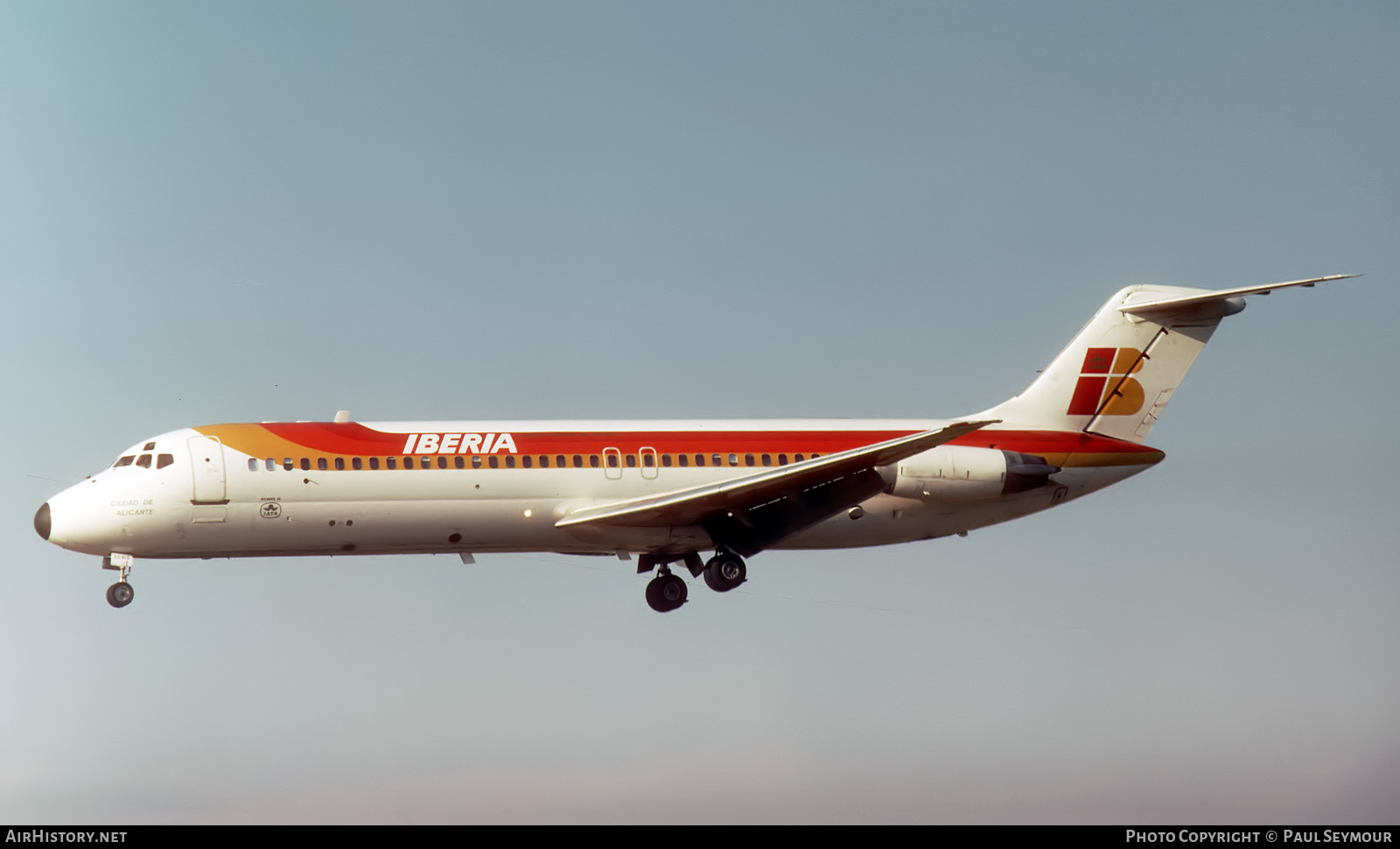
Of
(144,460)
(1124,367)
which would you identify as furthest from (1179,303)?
(144,460)

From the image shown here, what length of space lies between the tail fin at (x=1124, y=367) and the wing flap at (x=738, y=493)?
6.47 meters

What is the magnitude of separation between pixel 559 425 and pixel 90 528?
1081cm

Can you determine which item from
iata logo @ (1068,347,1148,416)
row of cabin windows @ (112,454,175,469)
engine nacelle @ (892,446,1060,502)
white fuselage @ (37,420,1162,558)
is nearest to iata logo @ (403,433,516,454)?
white fuselage @ (37,420,1162,558)

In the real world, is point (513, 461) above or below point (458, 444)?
below

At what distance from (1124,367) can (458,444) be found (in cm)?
1738

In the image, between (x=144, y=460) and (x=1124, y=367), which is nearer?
(x=144, y=460)

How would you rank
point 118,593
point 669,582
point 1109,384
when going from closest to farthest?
point 118,593 < point 669,582 < point 1109,384

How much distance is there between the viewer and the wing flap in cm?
3997

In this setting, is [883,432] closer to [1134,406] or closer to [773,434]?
[773,434]

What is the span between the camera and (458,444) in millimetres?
41375

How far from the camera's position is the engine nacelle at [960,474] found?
42.9 metres

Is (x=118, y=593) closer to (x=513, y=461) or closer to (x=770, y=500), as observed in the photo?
(x=513, y=461)

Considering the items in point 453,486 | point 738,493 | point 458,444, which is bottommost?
point 738,493

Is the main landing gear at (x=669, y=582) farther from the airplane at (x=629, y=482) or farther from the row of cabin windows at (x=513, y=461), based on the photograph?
the row of cabin windows at (x=513, y=461)
